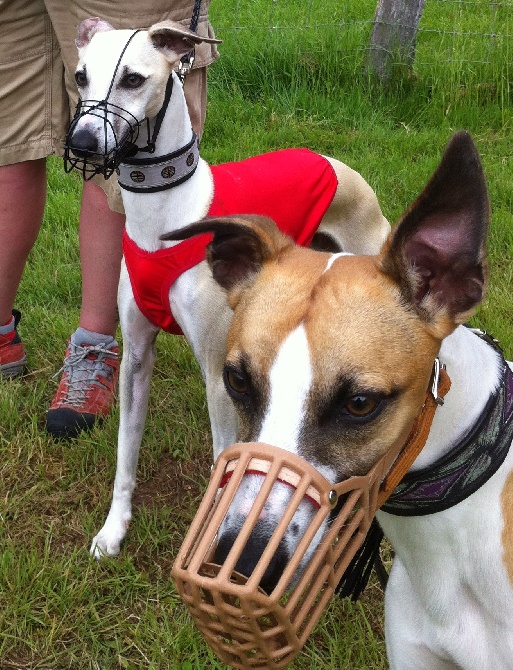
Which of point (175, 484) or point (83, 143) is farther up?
point (83, 143)

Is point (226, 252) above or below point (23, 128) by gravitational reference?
above

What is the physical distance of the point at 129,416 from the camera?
3172mm

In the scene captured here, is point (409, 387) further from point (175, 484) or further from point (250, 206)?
point (175, 484)

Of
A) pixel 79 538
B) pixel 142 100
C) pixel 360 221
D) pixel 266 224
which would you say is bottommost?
pixel 79 538

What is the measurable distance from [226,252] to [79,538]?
151cm

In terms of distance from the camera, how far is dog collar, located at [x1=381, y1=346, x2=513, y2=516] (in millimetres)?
1847

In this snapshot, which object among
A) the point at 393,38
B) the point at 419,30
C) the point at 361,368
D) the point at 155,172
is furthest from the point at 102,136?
the point at 419,30

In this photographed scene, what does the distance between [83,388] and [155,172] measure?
3.88ft

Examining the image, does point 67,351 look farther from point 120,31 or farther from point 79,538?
point 120,31

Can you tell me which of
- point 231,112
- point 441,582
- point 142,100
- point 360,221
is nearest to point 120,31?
point 142,100

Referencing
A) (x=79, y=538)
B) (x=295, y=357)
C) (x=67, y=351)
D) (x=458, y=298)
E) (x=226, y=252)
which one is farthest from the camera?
(x=67, y=351)

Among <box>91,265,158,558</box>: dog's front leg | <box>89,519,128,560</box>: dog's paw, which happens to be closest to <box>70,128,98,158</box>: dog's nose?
<box>91,265,158,558</box>: dog's front leg

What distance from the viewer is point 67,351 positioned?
12.5 feet

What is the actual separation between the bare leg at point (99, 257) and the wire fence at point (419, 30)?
3290 millimetres
